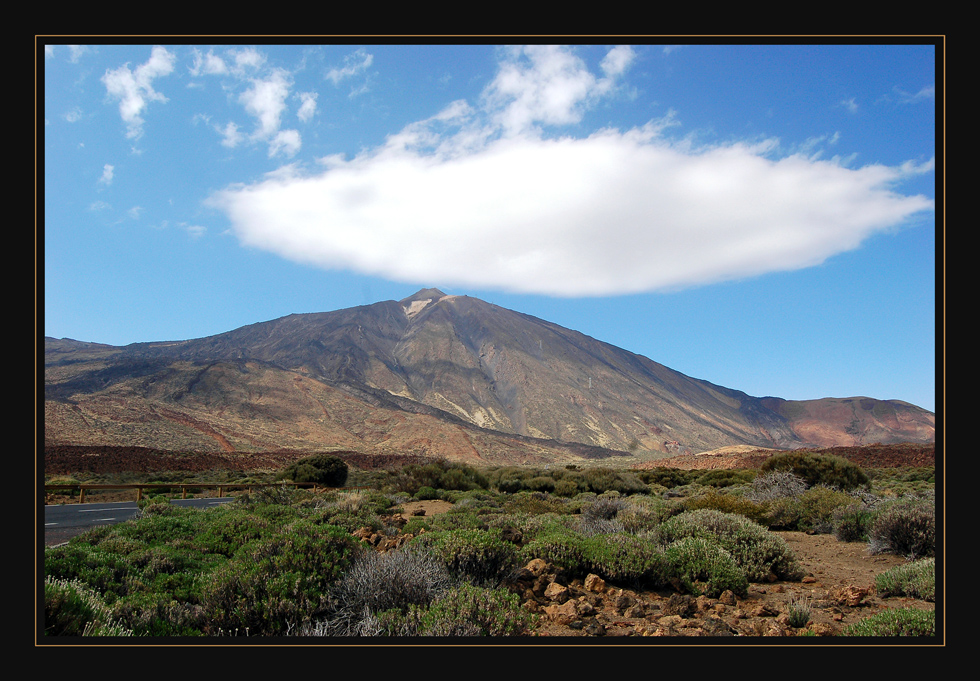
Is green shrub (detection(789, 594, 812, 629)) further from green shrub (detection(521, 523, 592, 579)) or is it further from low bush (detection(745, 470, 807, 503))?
low bush (detection(745, 470, 807, 503))

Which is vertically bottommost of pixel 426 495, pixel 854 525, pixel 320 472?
pixel 320 472

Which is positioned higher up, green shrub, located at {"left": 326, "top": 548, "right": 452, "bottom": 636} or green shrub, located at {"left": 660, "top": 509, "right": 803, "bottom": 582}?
green shrub, located at {"left": 326, "top": 548, "right": 452, "bottom": 636}

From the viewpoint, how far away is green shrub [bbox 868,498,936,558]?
8398 millimetres

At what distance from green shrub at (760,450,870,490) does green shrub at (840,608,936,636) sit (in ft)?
51.1

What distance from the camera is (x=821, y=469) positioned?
63.6 ft

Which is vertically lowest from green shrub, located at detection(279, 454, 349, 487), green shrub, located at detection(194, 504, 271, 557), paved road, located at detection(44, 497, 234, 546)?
green shrub, located at detection(279, 454, 349, 487)

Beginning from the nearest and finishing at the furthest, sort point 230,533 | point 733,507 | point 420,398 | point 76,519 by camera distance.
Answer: point 230,533 < point 733,507 < point 76,519 < point 420,398

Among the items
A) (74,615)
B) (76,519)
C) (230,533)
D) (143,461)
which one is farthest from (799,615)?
(143,461)

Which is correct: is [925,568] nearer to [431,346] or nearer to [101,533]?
[101,533]

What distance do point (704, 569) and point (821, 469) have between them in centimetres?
1554

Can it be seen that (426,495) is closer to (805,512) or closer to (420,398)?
(805,512)

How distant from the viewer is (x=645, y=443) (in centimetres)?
11931

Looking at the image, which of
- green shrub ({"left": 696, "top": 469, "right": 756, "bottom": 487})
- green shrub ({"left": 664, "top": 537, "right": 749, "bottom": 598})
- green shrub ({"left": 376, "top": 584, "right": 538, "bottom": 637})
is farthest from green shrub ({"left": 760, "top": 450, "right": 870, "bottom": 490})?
green shrub ({"left": 376, "top": 584, "right": 538, "bottom": 637})
